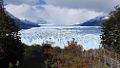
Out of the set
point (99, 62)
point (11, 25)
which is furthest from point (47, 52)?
point (99, 62)

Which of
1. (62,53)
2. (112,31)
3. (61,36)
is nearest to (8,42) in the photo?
(62,53)

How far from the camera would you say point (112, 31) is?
339 ft

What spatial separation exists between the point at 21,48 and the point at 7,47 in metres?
8.69

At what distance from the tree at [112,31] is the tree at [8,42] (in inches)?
640

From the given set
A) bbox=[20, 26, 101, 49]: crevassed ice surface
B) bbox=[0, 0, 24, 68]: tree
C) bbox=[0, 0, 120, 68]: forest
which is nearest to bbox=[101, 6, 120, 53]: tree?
bbox=[0, 0, 120, 68]: forest

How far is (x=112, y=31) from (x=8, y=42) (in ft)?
64.4

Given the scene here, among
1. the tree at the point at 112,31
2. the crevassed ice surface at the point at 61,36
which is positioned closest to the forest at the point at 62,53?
the tree at the point at 112,31

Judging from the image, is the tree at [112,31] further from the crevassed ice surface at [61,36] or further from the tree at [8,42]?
the tree at [8,42]

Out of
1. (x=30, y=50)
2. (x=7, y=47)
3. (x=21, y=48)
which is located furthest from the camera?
(x=30, y=50)

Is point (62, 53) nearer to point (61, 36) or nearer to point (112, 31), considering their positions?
point (112, 31)

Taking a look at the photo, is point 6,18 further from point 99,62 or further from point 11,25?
point 99,62

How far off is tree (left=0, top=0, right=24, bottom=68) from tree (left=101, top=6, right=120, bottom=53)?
53.3ft

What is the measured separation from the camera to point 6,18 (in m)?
107

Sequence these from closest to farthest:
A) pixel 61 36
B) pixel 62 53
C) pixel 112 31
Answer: pixel 112 31 → pixel 62 53 → pixel 61 36
